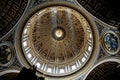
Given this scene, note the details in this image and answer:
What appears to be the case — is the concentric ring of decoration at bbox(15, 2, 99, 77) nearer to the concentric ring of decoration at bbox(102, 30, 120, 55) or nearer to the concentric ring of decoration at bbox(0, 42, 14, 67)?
the concentric ring of decoration at bbox(0, 42, 14, 67)

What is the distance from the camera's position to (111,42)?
51.4ft

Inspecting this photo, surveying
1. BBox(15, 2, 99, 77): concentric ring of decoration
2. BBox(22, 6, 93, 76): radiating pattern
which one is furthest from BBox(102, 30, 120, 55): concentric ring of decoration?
BBox(22, 6, 93, 76): radiating pattern

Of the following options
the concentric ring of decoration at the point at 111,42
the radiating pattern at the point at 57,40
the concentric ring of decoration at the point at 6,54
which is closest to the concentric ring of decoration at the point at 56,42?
the radiating pattern at the point at 57,40

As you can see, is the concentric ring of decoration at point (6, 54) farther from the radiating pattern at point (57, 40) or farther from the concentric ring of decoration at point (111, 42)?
the concentric ring of decoration at point (111, 42)

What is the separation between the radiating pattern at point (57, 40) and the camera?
63.7 ft

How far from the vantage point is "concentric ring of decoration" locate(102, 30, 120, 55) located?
15.2 metres

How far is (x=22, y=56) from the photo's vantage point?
1708 cm

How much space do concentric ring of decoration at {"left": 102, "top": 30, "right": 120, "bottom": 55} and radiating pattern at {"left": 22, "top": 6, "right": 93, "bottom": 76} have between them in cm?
319

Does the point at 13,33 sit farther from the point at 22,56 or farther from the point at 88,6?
the point at 88,6

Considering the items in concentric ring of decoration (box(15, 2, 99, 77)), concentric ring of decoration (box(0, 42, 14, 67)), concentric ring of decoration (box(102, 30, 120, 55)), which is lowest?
concentric ring of decoration (box(0, 42, 14, 67))

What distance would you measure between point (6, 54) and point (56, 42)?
731 centimetres

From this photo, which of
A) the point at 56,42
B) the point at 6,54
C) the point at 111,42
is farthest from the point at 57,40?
the point at 111,42

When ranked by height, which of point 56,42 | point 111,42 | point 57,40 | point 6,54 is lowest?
point 6,54

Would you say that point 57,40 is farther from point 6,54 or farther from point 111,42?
point 111,42
